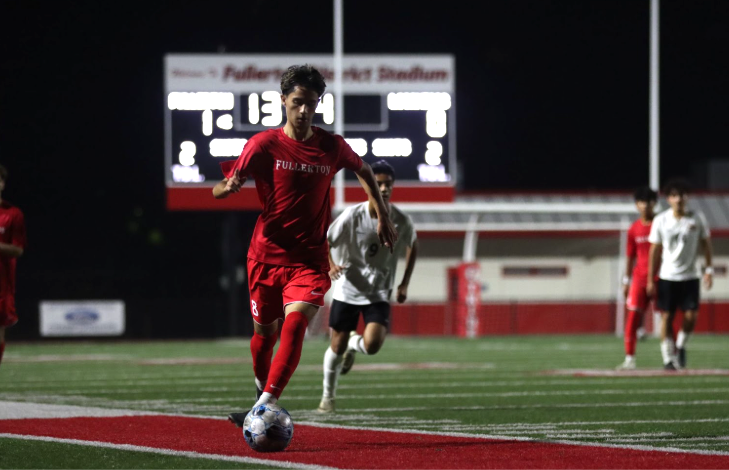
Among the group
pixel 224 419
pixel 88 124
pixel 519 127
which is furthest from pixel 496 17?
pixel 224 419

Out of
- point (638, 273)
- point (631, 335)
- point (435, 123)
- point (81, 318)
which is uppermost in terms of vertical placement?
point (435, 123)

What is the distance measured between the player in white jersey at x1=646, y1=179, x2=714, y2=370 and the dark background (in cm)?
1904

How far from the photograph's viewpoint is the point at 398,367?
1571cm

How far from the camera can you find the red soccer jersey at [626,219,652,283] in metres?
14.1

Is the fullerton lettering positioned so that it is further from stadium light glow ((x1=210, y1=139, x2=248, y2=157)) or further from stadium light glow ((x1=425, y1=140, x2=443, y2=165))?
stadium light glow ((x1=425, y1=140, x2=443, y2=165))

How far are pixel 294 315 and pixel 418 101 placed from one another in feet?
57.3

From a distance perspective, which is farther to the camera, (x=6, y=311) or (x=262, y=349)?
(x=6, y=311)

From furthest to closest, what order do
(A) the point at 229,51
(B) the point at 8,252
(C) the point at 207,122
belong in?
(A) the point at 229,51, (C) the point at 207,122, (B) the point at 8,252

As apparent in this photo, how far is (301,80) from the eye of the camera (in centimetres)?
685

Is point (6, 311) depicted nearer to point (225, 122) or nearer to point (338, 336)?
point (338, 336)

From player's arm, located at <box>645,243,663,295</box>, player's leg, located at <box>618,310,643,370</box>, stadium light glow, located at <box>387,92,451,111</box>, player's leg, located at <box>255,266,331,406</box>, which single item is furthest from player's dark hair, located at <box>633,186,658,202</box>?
stadium light glow, located at <box>387,92,451,111</box>

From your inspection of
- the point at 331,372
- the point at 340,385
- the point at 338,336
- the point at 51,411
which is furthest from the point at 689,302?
the point at 51,411

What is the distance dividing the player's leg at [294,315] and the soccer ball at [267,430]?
80 mm

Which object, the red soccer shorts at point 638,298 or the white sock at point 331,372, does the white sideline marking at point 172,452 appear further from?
the red soccer shorts at point 638,298
